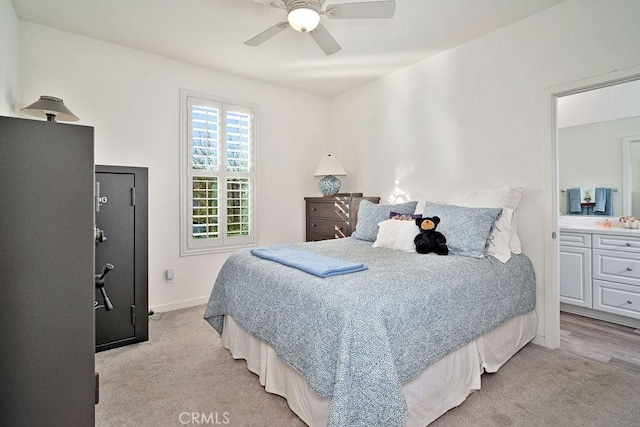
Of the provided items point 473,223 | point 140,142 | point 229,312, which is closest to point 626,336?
point 473,223

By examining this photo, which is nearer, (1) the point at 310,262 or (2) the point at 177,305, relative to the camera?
(1) the point at 310,262

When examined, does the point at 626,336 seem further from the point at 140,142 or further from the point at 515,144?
the point at 140,142

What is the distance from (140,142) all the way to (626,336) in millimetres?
4831

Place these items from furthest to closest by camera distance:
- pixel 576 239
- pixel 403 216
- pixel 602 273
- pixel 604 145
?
pixel 604 145 < pixel 576 239 < pixel 602 273 < pixel 403 216

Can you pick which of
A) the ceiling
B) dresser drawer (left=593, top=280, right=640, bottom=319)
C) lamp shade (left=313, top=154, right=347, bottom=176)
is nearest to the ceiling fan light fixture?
the ceiling

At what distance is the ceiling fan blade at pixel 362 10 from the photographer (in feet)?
6.43

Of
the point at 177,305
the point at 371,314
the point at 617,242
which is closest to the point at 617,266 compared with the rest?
the point at 617,242

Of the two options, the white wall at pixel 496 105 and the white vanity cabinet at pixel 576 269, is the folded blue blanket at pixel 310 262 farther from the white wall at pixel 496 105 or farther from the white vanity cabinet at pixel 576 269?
the white vanity cabinet at pixel 576 269

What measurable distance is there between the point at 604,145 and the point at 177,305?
5.00 m

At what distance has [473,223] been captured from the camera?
2373 mm

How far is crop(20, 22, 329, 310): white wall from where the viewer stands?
9.35 ft

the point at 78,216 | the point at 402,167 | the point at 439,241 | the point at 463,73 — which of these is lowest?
the point at 439,241

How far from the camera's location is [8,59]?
2.34 meters

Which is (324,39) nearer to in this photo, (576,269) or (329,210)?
(329,210)
